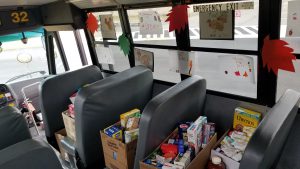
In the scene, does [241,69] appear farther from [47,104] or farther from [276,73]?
[47,104]

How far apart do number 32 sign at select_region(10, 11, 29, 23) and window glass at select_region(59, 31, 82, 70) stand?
0.77 metres

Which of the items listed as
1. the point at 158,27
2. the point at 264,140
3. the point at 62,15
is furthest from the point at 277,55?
the point at 62,15

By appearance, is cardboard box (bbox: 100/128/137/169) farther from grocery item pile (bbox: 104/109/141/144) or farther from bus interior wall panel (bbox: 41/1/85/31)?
bus interior wall panel (bbox: 41/1/85/31)

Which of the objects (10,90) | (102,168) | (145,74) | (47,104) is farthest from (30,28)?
(102,168)

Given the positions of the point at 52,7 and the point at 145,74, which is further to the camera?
the point at 52,7

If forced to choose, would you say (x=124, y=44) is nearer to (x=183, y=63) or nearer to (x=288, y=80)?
(x=183, y=63)

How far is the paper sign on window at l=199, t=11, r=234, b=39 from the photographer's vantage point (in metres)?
1.90

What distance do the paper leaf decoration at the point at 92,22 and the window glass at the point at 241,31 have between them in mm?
1403

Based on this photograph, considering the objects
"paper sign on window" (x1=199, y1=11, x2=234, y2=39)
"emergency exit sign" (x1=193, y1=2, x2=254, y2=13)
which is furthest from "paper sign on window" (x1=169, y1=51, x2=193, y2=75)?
"emergency exit sign" (x1=193, y1=2, x2=254, y2=13)

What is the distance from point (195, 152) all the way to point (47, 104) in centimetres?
166

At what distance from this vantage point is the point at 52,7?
3145mm

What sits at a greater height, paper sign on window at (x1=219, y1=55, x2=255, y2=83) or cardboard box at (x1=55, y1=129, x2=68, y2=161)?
paper sign on window at (x1=219, y1=55, x2=255, y2=83)

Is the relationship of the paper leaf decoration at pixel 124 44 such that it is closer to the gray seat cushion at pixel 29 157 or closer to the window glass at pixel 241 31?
the window glass at pixel 241 31

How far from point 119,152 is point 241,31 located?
138 centimetres
